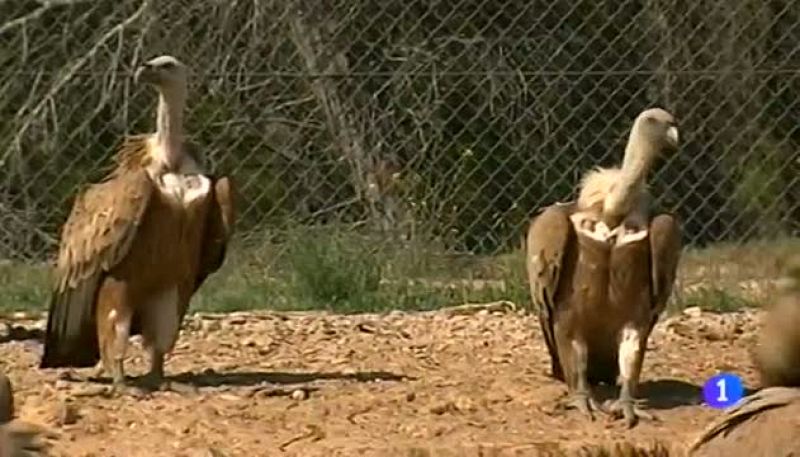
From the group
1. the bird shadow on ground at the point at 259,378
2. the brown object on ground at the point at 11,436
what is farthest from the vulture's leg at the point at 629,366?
the brown object on ground at the point at 11,436

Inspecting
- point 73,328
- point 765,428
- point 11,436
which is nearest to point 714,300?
point 73,328

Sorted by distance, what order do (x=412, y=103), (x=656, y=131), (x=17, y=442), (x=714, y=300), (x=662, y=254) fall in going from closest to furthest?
(x=17, y=442) < (x=662, y=254) < (x=656, y=131) < (x=714, y=300) < (x=412, y=103)

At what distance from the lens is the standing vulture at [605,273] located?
6281 millimetres

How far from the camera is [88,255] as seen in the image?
21.5 ft

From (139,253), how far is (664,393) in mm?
1618

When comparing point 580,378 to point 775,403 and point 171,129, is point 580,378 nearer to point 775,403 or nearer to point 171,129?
point 171,129

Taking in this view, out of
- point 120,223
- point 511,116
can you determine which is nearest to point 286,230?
point 511,116

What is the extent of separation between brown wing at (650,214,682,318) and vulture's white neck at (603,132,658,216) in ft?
0.32

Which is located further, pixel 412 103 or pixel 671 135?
pixel 412 103

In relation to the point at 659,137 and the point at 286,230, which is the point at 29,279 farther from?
the point at 659,137

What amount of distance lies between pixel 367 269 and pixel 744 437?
4.95 m

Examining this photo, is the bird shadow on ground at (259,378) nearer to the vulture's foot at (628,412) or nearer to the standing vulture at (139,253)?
the standing vulture at (139,253)

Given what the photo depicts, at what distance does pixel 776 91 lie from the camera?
29.5ft

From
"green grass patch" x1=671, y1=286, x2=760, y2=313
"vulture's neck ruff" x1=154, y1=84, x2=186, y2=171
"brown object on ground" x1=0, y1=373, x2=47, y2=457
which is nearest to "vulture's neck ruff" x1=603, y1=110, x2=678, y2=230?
"vulture's neck ruff" x1=154, y1=84, x2=186, y2=171
